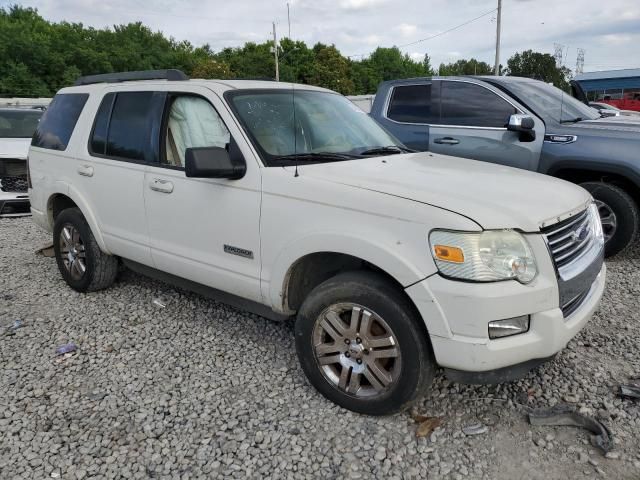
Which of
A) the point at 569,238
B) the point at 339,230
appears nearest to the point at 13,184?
the point at 339,230

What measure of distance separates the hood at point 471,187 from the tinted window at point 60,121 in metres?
2.64

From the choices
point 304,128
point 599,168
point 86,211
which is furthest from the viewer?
point 599,168

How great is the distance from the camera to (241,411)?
298 cm

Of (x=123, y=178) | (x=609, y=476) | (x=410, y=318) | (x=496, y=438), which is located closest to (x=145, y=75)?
(x=123, y=178)

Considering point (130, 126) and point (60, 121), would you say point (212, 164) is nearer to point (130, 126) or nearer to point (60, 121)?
point (130, 126)

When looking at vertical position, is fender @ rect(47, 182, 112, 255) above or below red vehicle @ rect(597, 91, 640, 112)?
below

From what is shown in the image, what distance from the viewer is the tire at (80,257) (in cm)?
455

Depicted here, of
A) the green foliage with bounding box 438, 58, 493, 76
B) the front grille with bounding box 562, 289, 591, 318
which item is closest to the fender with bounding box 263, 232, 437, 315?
the front grille with bounding box 562, 289, 591, 318

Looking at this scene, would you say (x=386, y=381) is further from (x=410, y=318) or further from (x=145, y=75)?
(x=145, y=75)

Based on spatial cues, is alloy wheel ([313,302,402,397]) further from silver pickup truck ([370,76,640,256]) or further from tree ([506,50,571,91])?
tree ([506,50,571,91])

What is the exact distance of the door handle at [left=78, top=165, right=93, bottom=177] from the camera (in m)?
4.33

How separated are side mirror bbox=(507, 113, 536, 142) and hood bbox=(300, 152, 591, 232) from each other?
2125 mm

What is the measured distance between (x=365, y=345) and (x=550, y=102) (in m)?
4.67

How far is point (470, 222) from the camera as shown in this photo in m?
2.42
